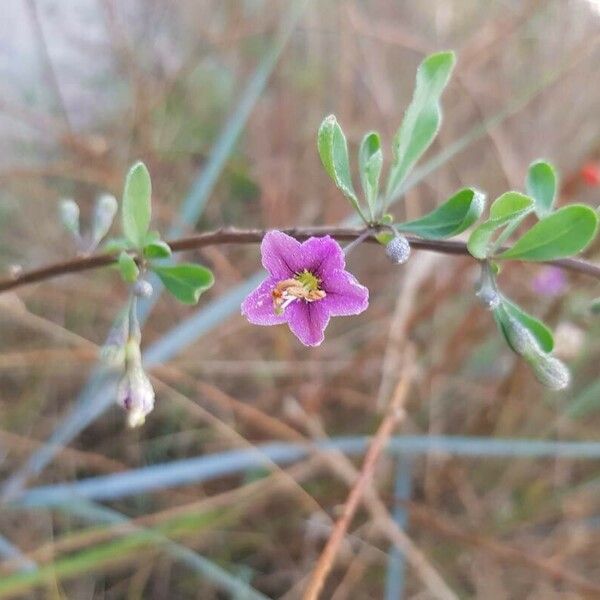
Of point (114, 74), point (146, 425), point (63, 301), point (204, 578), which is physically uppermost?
point (114, 74)

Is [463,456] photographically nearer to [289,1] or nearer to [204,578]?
[204,578]

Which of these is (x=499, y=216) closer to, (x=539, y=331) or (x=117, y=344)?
(x=539, y=331)

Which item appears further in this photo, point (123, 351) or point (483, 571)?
point (483, 571)

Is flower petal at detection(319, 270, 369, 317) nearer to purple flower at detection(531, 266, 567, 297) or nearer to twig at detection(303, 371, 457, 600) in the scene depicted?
twig at detection(303, 371, 457, 600)

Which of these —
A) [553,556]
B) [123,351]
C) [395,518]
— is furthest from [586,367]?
[123,351]

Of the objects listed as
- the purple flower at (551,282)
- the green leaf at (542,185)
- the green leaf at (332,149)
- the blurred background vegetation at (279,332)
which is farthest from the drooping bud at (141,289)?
the purple flower at (551,282)

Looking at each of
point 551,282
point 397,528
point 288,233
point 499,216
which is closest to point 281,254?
point 288,233
